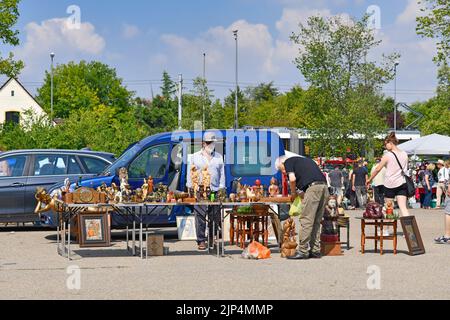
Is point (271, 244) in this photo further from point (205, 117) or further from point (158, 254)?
point (205, 117)

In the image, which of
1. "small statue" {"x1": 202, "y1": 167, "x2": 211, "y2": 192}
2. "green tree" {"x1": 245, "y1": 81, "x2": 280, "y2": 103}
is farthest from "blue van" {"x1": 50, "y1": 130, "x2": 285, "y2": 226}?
"green tree" {"x1": 245, "y1": 81, "x2": 280, "y2": 103}

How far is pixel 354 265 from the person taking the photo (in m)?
13.2

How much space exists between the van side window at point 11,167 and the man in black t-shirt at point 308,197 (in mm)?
7779

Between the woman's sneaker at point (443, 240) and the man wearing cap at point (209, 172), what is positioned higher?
the man wearing cap at point (209, 172)

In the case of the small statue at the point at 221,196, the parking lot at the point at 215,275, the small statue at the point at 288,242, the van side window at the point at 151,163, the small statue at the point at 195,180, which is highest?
the van side window at the point at 151,163

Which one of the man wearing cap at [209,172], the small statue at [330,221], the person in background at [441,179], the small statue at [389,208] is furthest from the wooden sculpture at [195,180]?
the person in background at [441,179]

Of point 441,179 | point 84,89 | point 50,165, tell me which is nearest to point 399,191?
point 50,165

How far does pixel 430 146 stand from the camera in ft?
111

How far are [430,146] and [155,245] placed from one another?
21.1 meters

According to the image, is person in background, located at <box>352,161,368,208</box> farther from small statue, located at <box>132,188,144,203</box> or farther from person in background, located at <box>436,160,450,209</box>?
small statue, located at <box>132,188,144,203</box>

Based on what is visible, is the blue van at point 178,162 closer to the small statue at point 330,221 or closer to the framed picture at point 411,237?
the small statue at point 330,221

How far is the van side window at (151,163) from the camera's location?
18.3 metres
